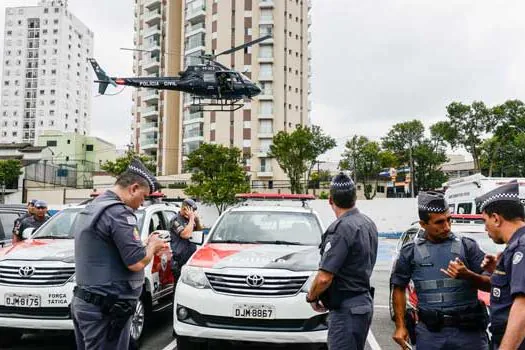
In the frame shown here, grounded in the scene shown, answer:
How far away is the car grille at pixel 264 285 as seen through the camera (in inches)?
200

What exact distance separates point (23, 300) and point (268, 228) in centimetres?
296

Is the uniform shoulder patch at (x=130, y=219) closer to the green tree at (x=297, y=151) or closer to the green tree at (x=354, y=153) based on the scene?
the green tree at (x=297, y=151)

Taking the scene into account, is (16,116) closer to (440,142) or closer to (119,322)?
(440,142)

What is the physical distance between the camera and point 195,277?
5309 millimetres

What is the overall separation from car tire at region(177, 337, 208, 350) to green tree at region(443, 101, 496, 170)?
4085cm

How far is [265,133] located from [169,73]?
1655 centimetres

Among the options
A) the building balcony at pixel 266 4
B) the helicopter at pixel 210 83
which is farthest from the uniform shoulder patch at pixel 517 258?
the building balcony at pixel 266 4

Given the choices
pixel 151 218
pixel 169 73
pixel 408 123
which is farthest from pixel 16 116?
pixel 151 218

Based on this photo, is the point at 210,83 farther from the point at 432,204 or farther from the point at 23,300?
the point at 432,204

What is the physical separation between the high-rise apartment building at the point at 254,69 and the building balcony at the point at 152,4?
6.26 metres

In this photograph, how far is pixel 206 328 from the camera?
16.6 ft

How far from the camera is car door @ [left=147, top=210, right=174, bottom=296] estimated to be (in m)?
6.70

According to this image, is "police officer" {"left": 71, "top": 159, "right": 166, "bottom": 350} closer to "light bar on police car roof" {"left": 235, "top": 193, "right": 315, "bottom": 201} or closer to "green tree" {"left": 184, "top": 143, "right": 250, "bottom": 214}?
"light bar on police car roof" {"left": 235, "top": 193, "right": 315, "bottom": 201}

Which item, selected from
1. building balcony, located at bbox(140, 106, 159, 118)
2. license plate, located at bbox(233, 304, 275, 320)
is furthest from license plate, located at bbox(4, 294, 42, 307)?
building balcony, located at bbox(140, 106, 159, 118)
